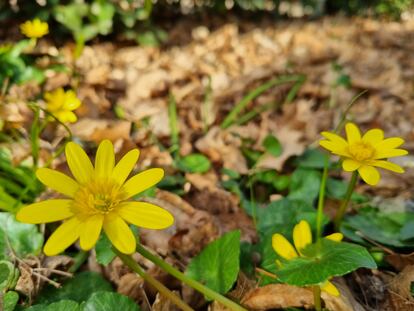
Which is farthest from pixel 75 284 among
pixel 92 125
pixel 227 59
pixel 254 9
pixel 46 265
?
pixel 254 9

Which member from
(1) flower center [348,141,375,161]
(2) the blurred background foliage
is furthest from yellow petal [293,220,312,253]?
(2) the blurred background foliage

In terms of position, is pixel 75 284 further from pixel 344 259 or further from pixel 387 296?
pixel 387 296

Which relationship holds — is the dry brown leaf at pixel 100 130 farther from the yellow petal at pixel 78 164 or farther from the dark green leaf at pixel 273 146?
the yellow petal at pixel 78 164

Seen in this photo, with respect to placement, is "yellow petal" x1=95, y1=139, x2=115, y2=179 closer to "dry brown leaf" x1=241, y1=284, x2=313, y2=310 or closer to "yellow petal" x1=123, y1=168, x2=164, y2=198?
"yellow petal" x1=123, y1=168, x2=164, y2=198

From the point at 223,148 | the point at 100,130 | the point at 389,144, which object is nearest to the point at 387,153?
the point at 389,144

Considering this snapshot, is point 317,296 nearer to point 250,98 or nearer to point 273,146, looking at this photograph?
point 273,146

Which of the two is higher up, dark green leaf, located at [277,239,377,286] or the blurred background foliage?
the blurred background foliage

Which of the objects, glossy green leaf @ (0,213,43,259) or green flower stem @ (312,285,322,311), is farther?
glossy green leaf @ (0,213,43,259)
